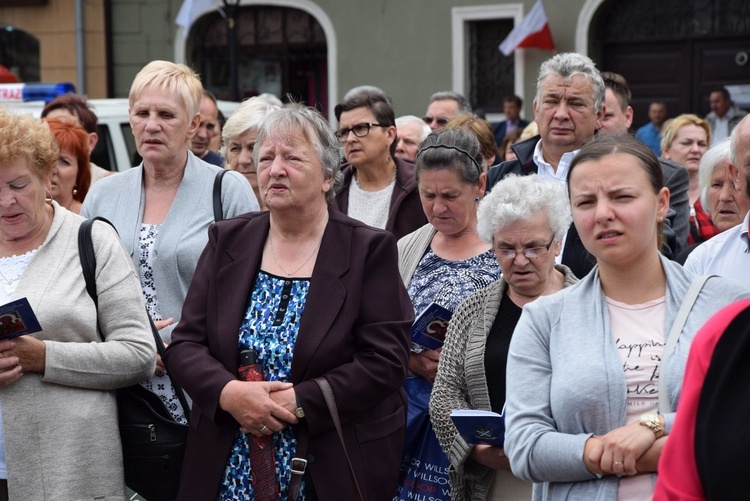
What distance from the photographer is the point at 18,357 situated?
3814mm

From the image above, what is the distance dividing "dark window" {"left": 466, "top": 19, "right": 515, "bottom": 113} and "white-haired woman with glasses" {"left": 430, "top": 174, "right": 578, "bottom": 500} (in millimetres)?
12995

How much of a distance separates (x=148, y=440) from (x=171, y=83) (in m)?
1.58

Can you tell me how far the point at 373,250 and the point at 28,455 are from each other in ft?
4.40

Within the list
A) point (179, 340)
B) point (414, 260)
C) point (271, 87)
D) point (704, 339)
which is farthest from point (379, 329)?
point (271, 87)

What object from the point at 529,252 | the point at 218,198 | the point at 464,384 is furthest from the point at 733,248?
the point at 218,198

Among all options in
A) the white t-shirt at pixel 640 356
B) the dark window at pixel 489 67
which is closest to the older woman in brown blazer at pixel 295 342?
the white t-shirt at pixel 640 356

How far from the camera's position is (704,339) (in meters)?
2.27

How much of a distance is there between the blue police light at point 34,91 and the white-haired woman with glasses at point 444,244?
5.21m

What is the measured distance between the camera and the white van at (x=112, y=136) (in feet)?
30.1

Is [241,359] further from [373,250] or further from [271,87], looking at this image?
[271,87]

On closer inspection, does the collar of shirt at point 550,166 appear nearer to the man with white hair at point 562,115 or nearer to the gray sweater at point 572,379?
the man with white hair at point 562,115

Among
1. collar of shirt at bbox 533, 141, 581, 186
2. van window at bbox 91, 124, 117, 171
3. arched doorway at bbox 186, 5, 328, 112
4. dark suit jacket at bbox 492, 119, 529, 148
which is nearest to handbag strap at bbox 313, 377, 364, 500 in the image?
collar of shirt at bbox 533, 141, 581, 186

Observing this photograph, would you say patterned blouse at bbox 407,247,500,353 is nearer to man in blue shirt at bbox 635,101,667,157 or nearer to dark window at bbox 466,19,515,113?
man in blue shirt at bbox 635,101,667,157

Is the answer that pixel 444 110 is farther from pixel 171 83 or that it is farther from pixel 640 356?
pixel 640 356
